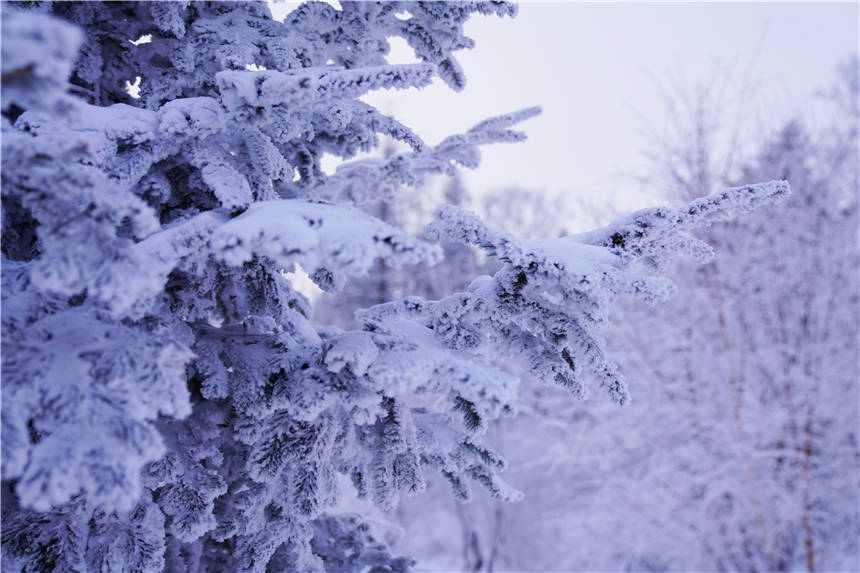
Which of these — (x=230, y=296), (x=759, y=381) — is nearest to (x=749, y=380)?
(x=759, y=381)

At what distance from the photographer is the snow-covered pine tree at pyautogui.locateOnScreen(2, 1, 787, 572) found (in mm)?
1177

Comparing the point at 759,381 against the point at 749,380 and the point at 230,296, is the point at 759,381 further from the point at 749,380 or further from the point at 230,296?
the point at 230,296

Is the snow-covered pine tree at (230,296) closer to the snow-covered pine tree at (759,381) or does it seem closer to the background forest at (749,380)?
the snow-covered pine tree at (759,381)

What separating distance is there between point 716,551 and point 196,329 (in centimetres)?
718

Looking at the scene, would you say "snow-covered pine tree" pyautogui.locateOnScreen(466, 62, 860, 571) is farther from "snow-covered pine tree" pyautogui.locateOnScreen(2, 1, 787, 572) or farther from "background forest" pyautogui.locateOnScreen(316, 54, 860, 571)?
"snow-covered pine tree" pyautogui.locateOnScreen(2, 1, 787, 572)

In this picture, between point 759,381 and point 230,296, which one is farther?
point 759,381

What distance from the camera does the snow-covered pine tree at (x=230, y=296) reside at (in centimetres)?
118

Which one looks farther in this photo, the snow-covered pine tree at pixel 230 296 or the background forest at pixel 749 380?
the background forest at pixel 749 380

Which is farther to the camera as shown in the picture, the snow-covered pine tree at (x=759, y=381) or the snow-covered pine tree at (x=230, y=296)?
the snow-covered pine tree at (x=759, y=381)

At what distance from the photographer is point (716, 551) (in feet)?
21.8

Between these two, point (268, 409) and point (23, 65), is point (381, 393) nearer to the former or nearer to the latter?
point (268, 409)

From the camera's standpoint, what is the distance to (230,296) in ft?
6.51

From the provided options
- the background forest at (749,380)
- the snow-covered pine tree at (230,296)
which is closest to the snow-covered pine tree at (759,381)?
the background forest at (749,380)

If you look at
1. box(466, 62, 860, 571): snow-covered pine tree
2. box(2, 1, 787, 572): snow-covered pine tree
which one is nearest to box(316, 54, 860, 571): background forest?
box(466, 62, 860, 571): snow-covered pine tree
